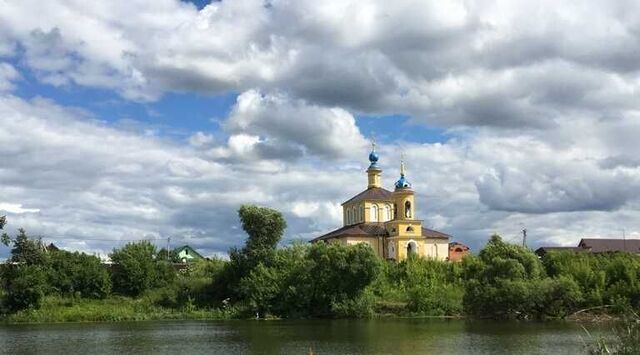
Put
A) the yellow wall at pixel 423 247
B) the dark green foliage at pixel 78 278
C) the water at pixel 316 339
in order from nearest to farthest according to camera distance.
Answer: the water at pixel 316 339 < the dark green foliage at pixel 78 278 < the yellow wall at pixel 423 247

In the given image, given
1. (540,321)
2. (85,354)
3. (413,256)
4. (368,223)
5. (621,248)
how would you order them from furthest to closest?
(621,248) → (368,223) → (413,256) → (540,321) → (85,354)

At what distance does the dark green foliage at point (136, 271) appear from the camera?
99750mm

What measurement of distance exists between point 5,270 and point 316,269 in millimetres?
39336

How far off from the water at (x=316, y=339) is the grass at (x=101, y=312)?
760 inches

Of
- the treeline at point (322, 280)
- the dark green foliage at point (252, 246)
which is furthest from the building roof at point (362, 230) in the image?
the dark green foliage at point (252, 246)

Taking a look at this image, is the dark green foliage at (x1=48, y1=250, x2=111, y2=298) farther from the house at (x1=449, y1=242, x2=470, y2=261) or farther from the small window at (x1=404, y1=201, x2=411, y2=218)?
the house at (x1=449, y1=242, x2=470, y2=261)

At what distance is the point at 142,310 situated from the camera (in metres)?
93.2

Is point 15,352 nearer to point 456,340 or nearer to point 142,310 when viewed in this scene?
point 456,340

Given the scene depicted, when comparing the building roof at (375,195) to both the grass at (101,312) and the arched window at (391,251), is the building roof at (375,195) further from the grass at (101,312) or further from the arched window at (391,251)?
the grass at (101,312)

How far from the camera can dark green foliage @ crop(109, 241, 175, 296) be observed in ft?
327

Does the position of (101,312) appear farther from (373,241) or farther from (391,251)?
(391,251)

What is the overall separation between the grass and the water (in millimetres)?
19307

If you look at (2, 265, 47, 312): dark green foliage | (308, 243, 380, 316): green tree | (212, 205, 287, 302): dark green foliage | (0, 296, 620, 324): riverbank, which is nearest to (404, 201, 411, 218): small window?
(212, 205, 287, 302): dark green foliage

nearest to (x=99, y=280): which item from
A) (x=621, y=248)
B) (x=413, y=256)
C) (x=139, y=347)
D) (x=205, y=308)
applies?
(x=205, y=308)
